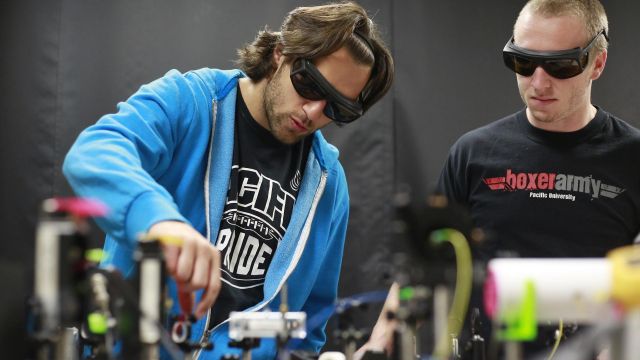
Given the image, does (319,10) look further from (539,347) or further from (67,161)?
(539,347)

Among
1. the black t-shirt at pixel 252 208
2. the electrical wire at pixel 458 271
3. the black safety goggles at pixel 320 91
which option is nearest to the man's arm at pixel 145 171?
the black t-shirt at pixel 252 208

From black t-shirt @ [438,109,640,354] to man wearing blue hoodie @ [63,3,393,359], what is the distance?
0.46 meters

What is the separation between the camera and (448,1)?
3383 mm

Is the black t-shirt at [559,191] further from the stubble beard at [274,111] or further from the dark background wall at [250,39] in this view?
the dark background wall at [250,39]

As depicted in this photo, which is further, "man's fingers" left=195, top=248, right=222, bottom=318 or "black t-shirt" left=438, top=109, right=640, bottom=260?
"black t-shirt" left=438, top=109, right=640, bottom=260

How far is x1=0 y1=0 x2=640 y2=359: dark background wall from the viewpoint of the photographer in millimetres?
3291

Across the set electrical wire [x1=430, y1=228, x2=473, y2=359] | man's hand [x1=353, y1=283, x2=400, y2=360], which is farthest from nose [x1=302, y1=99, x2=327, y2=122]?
electrical wire [x1=430, y1=228, x2=473, y2=359]

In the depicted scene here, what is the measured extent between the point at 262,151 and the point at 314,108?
23cm

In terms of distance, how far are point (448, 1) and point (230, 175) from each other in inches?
70.6

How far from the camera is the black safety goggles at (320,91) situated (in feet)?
6.28

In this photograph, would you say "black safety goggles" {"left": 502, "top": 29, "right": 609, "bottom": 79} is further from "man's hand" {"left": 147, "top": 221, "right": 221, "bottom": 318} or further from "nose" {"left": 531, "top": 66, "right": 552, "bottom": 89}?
"man's hand" {"left": 147, "top": 221, "right": 221, "bottom": 318}

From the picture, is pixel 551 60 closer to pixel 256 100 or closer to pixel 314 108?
pixel 314 108

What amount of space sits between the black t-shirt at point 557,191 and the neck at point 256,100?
2.21 ft

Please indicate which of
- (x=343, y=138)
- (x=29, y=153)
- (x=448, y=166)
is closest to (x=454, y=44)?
(x=343, y=138)
